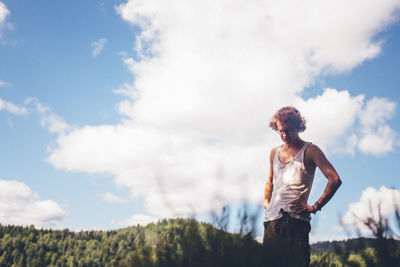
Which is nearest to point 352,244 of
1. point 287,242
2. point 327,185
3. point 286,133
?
point 287,242

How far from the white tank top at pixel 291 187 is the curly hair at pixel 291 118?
0.33 meters

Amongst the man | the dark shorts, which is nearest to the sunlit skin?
the man

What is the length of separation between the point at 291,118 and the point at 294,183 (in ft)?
2.71

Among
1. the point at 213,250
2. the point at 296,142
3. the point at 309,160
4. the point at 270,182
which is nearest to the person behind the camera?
the point at 213,250

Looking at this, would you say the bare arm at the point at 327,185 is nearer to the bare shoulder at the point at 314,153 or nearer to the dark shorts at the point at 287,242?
the bare shoulder at the point at 314,153

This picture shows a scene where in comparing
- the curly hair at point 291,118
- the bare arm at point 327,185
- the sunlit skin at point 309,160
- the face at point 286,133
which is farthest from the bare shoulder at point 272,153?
the bare arm at point 327,185

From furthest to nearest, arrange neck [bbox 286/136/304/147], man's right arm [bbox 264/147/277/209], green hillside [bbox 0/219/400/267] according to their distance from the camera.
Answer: man's right arm [bbox 264/147/277/209] < neck [bbox 286/136/304/147] < green hillside [bbox 0/219/400/267]

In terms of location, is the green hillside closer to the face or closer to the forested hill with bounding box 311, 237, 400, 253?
the forested hill with bounding box 311, 237, 400, 253

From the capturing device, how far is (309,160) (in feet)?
11.8

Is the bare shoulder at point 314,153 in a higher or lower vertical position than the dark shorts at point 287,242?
higher

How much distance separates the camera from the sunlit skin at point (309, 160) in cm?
343

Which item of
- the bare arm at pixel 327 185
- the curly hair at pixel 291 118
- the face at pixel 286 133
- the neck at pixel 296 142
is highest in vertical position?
the curly hair at pixel 291 118

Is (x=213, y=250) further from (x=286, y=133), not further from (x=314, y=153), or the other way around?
(x=286, y=133)

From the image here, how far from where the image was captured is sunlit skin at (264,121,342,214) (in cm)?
343
